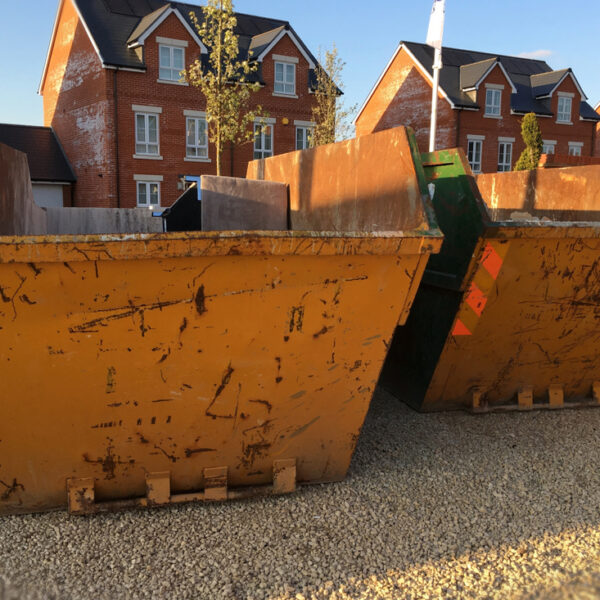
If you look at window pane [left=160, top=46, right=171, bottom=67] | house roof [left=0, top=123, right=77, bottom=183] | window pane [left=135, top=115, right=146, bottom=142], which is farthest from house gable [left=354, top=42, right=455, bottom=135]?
house roof [left=0, top=123, right=77, bottom=183]

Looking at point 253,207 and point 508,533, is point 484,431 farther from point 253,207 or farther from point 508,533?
point 253,207

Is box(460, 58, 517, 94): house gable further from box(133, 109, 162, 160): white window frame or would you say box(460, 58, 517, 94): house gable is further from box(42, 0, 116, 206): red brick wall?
box(42, 0, 116, 206): red brick wall

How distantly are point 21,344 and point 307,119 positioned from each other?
26.3 meters

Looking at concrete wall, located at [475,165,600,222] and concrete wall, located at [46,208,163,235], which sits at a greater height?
concrete wall, located at [475,165,600,222]

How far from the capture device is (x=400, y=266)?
2615 millimetres

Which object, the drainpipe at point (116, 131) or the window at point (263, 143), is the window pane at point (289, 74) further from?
the drainpipe at point (116, 131)

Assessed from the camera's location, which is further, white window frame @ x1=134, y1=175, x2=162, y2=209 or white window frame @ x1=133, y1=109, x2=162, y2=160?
white window frame @ x1=134, y1=175, x2=162, y2=209

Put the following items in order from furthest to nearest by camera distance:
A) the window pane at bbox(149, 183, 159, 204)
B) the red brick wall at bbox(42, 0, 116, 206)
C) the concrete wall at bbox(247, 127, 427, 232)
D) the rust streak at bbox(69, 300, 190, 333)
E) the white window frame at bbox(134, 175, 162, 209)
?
the window pane at bbox(149, 183, 159, 204)
the white window frame at bbox(134, 175, 162, 209)
the red brick wall at bbox(42, 0, 116, 206)
the concrete wall at bbox(247, 127, 427, 232)
the rust streak at bbox(69, 300, 190, 333)

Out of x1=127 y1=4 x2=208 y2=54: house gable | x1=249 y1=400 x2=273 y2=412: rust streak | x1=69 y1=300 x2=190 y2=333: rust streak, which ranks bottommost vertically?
x1=249 y1=400 x2=273 y2=412: rust streak

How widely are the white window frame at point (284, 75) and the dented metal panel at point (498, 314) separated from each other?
24355mm

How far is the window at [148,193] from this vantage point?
23.6 meters

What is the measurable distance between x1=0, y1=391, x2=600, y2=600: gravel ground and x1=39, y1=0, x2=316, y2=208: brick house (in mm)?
22010

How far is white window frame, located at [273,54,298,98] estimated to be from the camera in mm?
26422

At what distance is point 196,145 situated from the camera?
80.5 feet
